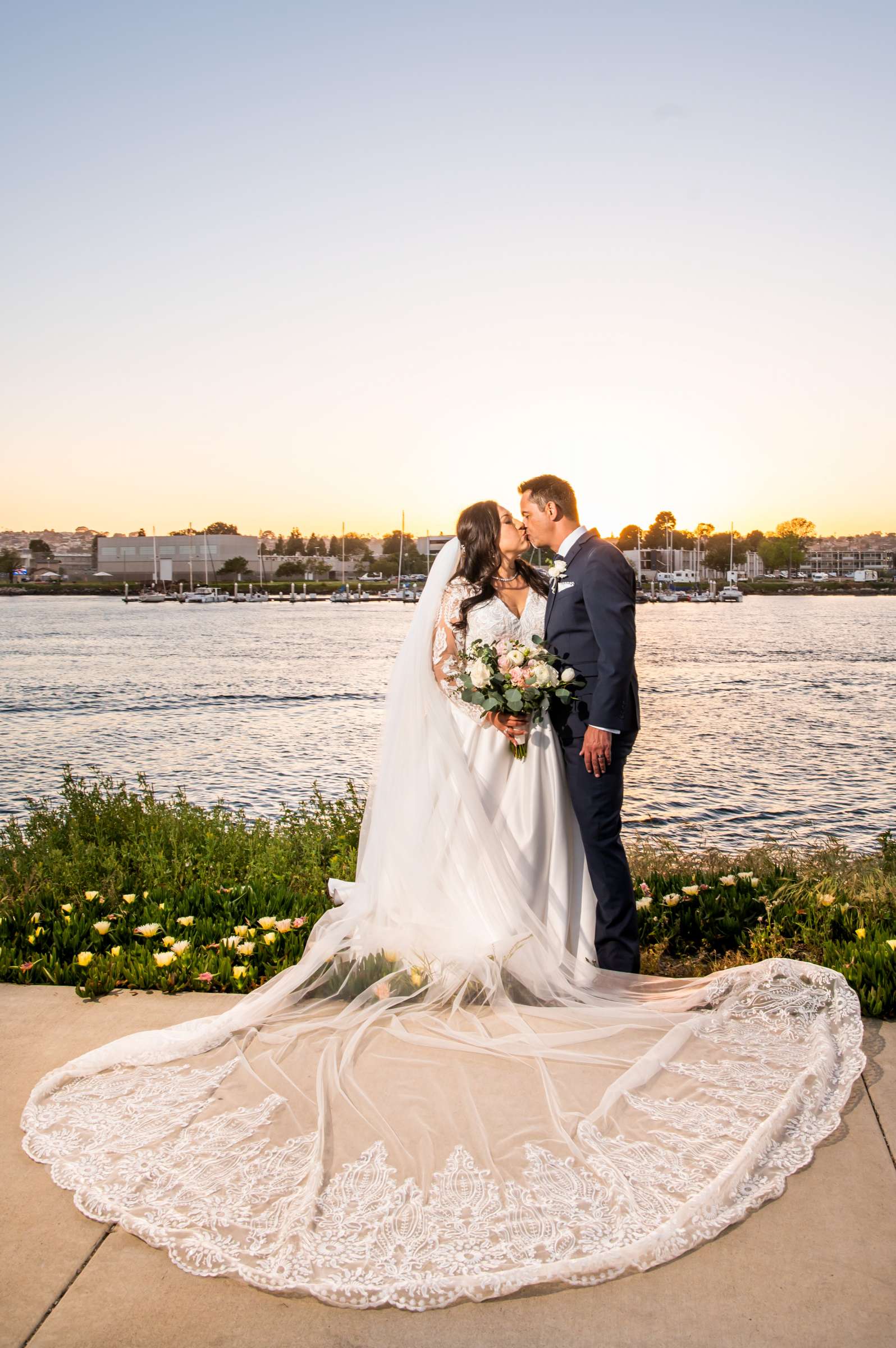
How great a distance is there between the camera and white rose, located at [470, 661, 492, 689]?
472 cm

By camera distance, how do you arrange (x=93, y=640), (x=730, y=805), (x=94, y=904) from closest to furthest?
(x=94, y=904), (x=730, y=805), (x=93, y=640)

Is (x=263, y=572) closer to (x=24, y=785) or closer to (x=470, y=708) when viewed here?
(x=24, y=785)

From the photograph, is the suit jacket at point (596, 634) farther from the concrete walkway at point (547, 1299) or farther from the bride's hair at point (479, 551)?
the concrete walkway at point (547, 1299)

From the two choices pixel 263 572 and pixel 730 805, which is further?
pixel 263 572

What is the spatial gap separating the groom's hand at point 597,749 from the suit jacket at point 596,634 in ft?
0.15

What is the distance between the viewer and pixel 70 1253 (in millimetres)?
2797

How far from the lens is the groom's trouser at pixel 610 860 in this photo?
15.4ft

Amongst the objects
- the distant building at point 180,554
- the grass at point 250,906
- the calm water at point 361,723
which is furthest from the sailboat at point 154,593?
the grass at point 250,906

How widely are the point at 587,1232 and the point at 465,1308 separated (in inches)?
16.2

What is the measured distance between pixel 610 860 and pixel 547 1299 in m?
2.27

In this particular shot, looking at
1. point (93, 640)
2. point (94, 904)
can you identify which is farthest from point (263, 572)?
point (94, 904)

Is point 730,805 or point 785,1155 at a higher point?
point 785,1155

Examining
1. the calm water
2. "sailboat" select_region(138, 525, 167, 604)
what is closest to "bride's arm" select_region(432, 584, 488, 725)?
the calm water

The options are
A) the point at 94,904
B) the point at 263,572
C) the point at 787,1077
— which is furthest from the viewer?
the point at 263,572
